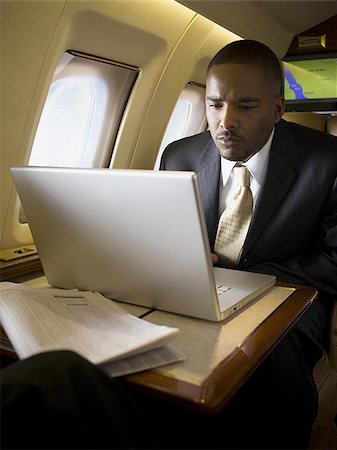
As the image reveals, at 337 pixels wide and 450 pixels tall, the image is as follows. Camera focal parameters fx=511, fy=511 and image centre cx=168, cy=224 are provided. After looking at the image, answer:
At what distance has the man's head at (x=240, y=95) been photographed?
1552mm

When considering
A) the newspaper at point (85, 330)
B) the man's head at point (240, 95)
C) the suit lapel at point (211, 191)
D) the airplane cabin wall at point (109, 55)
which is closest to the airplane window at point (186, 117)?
the airplane cabin wall at point (109, 55)

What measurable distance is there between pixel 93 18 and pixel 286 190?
91cm

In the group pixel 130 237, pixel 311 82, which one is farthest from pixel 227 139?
pixel 311 82

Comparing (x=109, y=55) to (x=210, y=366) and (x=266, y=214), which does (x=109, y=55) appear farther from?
(x=210, y=366)

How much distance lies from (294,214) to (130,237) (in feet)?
2.42

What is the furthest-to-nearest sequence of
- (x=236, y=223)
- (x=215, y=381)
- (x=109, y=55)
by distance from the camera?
(x=109, y=55) → (x=236, y=223) → (x=215, y=381)

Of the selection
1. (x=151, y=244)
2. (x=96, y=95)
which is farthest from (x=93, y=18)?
(x=151, y=244)

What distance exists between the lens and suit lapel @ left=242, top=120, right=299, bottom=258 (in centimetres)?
162

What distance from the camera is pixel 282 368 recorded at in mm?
1282

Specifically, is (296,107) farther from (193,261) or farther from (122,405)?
(122,405)

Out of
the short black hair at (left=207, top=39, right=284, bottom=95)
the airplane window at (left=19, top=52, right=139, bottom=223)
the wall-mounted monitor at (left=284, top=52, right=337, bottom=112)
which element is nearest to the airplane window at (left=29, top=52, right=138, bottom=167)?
the airplane window at (left=19, top=52, right=139, bottom=223)

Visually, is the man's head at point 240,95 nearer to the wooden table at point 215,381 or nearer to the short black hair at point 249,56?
the short black hair at point 249,56

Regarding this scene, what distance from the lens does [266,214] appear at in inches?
64.5

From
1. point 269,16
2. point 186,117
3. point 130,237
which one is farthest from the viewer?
point 186,117
